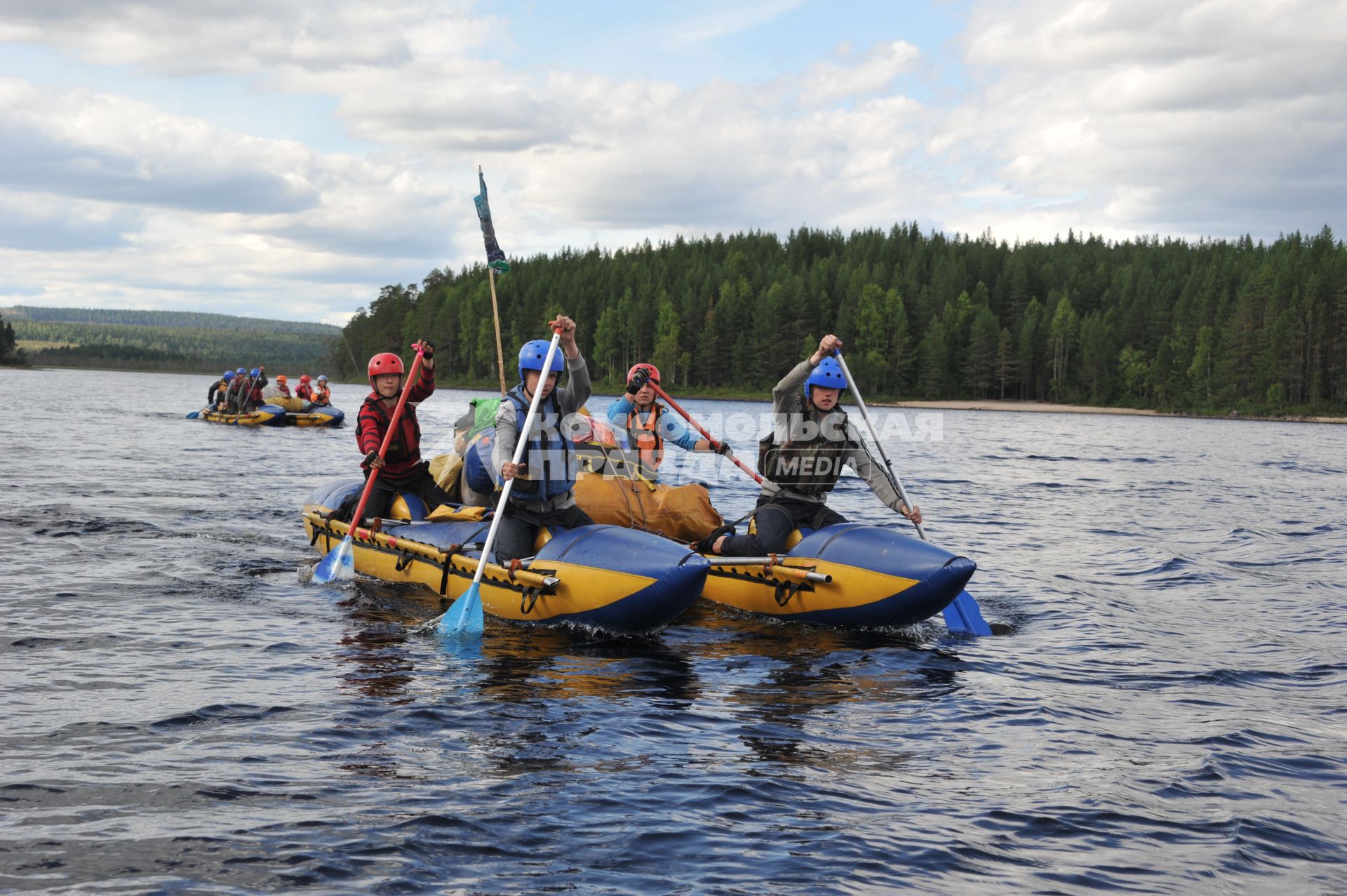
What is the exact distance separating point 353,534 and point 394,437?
1.25m

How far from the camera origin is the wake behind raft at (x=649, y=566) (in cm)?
976

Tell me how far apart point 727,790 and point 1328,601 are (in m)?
10.3

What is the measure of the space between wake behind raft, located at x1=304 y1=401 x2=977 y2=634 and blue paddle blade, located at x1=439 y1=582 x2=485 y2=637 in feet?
1.34

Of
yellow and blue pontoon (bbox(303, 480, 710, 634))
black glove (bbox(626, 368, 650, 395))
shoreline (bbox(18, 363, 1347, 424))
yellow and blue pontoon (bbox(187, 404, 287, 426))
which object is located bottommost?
yellow and blue pontoon (bbox(303, 480, 710, 634))

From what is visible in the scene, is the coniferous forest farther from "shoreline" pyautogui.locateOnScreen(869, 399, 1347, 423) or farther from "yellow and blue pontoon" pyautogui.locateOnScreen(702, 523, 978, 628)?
"yellow and blue pontoon" pyautogui.locateOnScreen(702, 523, 978, 628)

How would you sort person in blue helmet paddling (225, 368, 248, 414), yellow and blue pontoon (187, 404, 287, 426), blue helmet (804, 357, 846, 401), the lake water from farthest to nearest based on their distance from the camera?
person in blue helmet paddling (225, 368, 248, 414), yellow and blue pontoon (187, 404, 287, 426), blue helmet (804, 357, 846, 401), the lake water

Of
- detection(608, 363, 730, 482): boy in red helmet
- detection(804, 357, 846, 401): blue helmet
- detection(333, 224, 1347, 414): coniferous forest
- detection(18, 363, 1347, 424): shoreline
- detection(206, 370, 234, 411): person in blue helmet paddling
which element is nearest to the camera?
detection(804, 357, 846, 401): blue helmet

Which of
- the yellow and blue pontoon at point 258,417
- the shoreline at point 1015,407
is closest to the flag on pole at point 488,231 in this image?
the yellow and blue pontoon at point 258,417

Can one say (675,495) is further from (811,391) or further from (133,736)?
(133,736)

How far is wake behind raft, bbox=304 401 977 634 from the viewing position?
9.76 meters

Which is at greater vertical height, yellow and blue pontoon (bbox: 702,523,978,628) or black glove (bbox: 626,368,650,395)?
black glove (bbox: 626,368,650,395)

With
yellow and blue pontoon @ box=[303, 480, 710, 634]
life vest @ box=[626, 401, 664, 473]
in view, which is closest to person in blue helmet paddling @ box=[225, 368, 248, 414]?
life vest @ box=[626, 401, 664, 473]

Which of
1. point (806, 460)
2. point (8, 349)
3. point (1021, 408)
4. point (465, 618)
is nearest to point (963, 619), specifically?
point (806, 460)

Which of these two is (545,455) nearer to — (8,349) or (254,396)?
(254,396)
